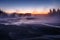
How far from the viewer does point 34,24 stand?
4129 mm

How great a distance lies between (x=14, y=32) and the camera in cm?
394

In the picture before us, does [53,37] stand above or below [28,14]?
below

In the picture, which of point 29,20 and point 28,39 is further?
point 29,20

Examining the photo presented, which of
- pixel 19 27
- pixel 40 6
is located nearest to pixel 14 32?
pixel 19 27

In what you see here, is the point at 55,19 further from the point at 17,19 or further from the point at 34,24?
the point at 17,19

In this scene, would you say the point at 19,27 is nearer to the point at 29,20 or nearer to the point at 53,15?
the point at 29,20

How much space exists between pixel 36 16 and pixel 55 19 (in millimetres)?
527

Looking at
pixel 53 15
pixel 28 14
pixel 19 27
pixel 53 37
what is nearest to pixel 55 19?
pixel 53 15

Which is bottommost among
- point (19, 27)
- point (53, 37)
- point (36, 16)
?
point (53, 37)

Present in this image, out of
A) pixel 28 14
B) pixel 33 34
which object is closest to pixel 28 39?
pixel 33 34

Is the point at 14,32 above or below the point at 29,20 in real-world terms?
→ below

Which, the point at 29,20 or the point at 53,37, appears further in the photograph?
the point at 29,20

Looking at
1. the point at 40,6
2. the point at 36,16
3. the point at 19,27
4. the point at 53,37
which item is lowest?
the point at 53,37

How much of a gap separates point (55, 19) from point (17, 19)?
105 centimetres
